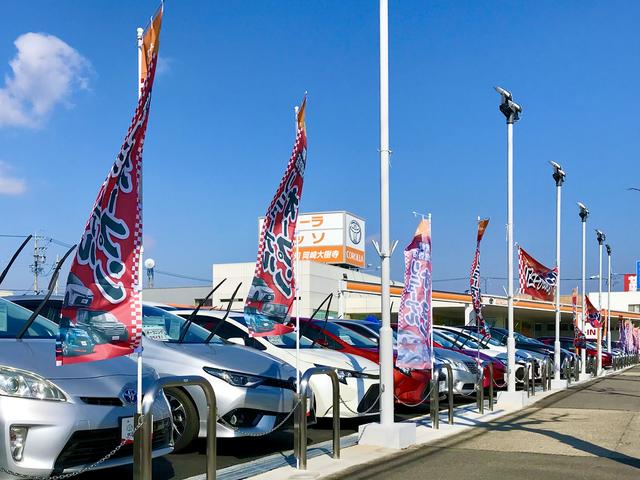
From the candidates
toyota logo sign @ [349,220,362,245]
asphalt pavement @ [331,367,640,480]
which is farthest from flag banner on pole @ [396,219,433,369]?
toyota logo sign @ [349,220,362,245]

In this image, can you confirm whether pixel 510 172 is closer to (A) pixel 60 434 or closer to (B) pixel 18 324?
(B) pixel 18 324

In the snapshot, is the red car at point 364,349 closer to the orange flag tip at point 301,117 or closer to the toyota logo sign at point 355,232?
the orange flag tip at point 301,117

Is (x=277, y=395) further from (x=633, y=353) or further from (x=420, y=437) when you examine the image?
(x=633, y=353)

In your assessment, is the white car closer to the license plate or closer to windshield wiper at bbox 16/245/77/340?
windshield wiper at bbox 16/245/77/340

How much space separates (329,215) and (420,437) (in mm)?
55374

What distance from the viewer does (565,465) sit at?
7809mm

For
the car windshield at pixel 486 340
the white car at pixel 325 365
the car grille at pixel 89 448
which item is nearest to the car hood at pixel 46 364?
the car grille at pixel 89 448

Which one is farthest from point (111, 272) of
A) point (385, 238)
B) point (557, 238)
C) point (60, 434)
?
point (557, 238)

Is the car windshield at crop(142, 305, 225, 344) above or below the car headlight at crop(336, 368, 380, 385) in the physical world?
above

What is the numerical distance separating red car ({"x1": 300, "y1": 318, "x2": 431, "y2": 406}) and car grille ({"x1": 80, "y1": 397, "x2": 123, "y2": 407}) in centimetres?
592

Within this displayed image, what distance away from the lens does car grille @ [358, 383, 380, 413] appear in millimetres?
9891

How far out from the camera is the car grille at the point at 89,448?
535cm

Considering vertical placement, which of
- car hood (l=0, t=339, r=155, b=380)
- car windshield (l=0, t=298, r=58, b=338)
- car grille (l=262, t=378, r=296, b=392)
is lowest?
car grille (l=262, t=378, r=296, b=392)

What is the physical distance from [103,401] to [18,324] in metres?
1.37
